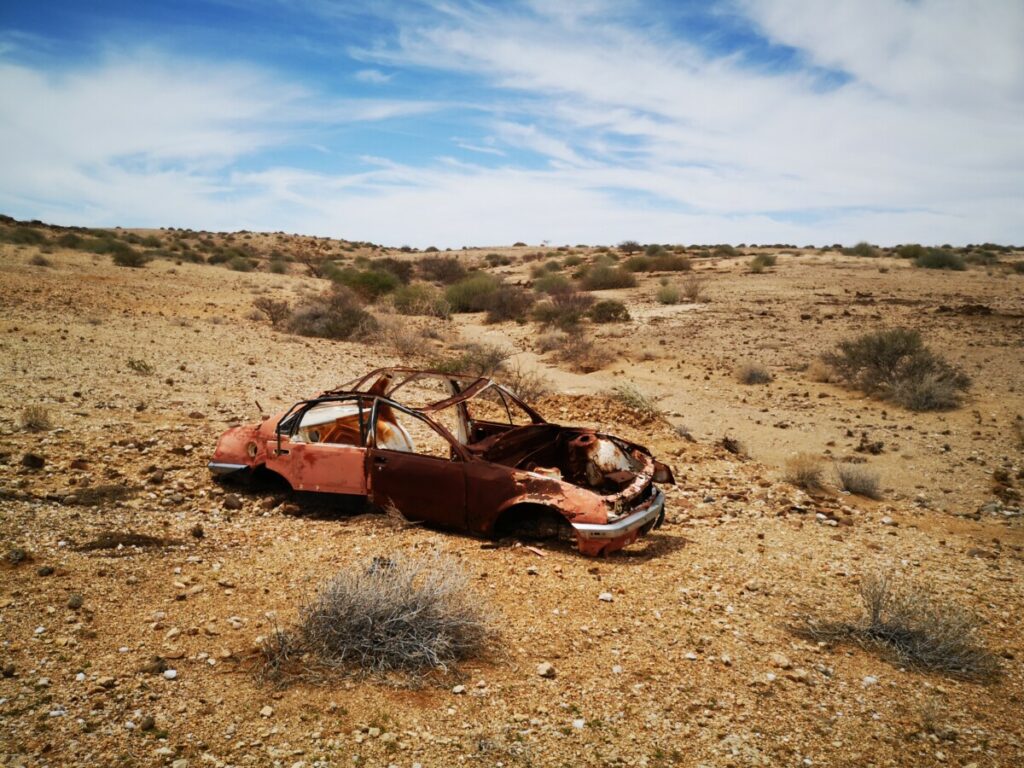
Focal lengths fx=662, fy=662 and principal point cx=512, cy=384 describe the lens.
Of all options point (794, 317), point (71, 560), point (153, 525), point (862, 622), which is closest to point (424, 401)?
point (153, 525)

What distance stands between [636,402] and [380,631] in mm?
8363

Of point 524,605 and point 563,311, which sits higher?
point 563,311

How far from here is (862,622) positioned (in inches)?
192

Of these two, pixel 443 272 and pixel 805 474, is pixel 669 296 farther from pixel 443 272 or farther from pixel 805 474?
pixel 805 474

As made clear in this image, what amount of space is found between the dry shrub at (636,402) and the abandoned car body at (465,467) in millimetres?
4743

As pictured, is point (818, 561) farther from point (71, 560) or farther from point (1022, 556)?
point (71, 560)

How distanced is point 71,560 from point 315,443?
7.18ft

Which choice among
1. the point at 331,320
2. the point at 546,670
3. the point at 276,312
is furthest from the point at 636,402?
the point at 276,312

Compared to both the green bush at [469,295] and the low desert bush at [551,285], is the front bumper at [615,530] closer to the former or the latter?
the green bush at [469,295]

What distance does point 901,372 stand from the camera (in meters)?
13.7

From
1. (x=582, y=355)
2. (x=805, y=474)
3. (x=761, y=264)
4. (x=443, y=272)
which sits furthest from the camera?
(x=443, y=272)

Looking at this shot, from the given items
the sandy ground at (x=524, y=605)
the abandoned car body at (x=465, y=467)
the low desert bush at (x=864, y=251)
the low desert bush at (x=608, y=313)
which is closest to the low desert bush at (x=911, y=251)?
the low desert bush at (x=864, y=251)

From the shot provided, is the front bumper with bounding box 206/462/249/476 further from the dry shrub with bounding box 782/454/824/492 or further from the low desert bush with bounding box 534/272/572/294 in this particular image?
the low desert bush with bounding box 534/272/572/294

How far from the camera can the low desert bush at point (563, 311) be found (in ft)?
73.5
